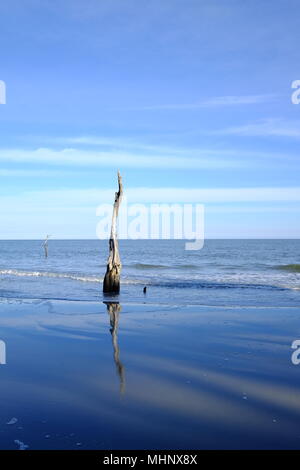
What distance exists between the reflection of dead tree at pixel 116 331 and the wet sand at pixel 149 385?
46 mm

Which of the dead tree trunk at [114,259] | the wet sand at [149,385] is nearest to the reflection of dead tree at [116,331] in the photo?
the wet sand at [149,385]

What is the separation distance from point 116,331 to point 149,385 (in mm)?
5813

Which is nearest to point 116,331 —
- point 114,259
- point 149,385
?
point 149,385

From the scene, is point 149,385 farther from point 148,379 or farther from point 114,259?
point 114,259

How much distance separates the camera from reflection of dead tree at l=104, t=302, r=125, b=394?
9288 mm

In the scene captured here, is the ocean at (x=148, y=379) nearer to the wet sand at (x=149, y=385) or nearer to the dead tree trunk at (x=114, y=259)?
the wet sand at (x=149, y=385)

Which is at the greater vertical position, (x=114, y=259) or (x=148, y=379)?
(x=114, y=259)

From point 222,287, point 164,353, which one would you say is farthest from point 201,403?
point 222,287

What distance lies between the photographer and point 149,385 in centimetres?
867

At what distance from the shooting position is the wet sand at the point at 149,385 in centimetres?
643

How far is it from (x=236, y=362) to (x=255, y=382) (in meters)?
1.57

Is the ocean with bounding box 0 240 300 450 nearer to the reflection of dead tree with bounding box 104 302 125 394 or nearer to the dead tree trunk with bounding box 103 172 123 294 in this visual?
the reflection of dead tree with bounding box 104 302 125 394

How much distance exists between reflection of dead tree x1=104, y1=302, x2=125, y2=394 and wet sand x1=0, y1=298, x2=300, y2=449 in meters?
0.05

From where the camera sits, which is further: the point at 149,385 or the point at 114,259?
the point at 114,259
